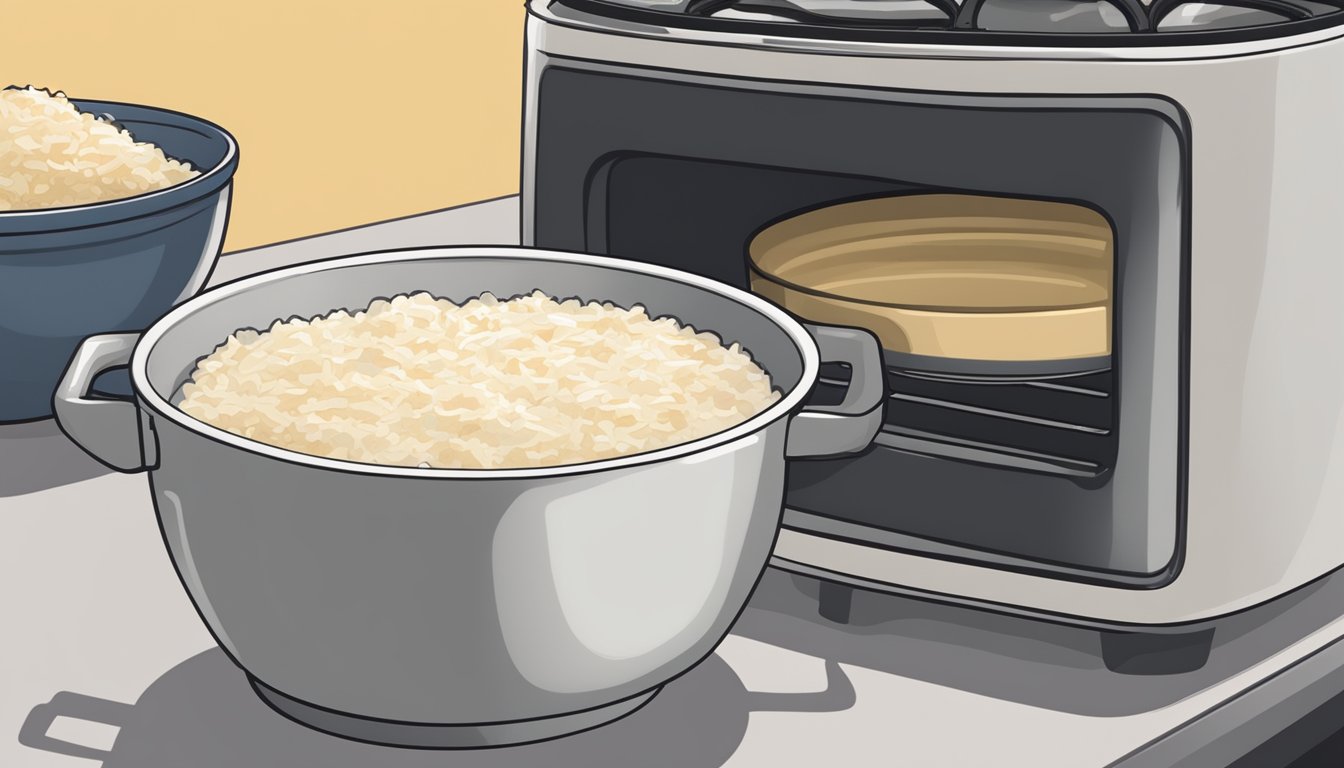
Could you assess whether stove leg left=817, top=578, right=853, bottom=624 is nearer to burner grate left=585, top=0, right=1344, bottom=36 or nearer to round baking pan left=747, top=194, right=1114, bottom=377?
round baking pan left=747, top=194, right=1114, bottom=377

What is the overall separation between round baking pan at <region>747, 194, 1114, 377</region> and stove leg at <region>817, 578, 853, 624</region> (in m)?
0.11

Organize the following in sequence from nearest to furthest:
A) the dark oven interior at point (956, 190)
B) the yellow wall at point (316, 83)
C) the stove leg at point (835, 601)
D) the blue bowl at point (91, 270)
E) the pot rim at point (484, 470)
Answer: the pot rim at point (484, 470)
the dark oven interior at point (956, 190)
the stove leg at point (835, 601)
the blue bowl at point (91, 270)
the yellow wall at point (316, 83)

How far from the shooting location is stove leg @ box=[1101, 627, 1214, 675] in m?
0.65

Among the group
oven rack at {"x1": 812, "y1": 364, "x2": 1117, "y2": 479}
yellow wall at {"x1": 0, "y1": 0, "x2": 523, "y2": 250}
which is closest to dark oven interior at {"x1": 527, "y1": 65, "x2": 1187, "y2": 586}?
oven rack at {"x1": 812, "y1": 364, "x2": 1117, "y2": 479}

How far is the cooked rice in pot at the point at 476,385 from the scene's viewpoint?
0.53 metres

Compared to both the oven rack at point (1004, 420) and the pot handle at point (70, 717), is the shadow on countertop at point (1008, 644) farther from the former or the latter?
the pot handle at point (70, 717)

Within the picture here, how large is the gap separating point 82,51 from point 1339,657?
3.40 feet

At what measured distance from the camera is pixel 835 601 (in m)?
0.70

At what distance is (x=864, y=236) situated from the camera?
0.76m

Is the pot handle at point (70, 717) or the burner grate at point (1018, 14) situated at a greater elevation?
the burner grate at point (1018, 14)

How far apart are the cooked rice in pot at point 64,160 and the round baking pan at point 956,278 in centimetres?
38

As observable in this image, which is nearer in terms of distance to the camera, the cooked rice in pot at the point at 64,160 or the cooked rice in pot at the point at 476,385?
the cooked rice in pot at the point at 476,385

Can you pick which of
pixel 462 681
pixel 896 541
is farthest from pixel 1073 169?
pixel 462 681

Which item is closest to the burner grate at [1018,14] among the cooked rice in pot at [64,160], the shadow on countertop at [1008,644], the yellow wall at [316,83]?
the shadow on countertop at [1008,644]
